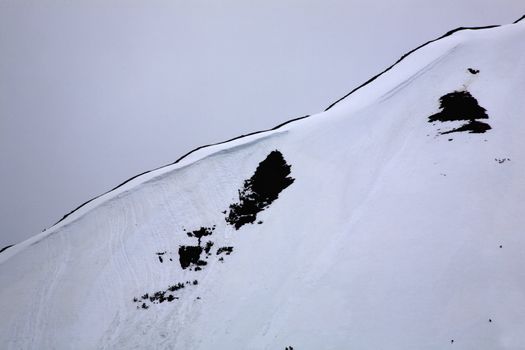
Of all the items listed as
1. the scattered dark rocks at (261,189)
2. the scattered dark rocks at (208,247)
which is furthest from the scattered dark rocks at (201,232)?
the scattered dark rocks at (261,189)

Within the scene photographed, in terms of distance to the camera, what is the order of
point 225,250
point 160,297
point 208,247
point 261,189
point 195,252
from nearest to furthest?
point 160,297, point 225,250, point 195,252, point 208,247, point 261,189

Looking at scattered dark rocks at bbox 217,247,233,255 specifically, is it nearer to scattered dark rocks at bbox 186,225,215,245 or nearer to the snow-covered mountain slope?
the snow-covered mountain slope

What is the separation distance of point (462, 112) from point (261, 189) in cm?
1061

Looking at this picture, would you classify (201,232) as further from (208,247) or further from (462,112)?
(462,112)

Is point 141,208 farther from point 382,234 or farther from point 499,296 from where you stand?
point 499,296

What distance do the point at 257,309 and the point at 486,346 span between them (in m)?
7.08

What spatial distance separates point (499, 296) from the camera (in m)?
9.27

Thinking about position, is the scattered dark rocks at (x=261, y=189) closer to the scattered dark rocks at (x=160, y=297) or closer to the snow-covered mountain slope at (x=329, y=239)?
the snow-covered mountain slope at (x=329, y=239)

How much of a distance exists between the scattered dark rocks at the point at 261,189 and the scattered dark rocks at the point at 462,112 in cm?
803

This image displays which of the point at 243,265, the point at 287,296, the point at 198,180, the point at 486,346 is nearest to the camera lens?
the point at 486,346

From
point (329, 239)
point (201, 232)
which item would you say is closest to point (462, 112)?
point (329, 239)

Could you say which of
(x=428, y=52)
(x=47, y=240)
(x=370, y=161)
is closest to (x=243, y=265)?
(x=370, y=161)

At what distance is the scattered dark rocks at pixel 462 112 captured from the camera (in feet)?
51.9

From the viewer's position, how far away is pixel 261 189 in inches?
802
